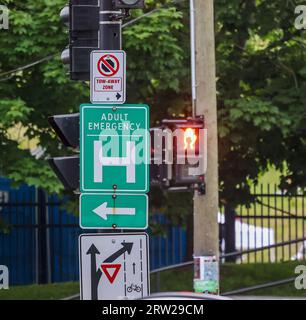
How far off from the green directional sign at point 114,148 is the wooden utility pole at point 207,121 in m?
→ 5.37

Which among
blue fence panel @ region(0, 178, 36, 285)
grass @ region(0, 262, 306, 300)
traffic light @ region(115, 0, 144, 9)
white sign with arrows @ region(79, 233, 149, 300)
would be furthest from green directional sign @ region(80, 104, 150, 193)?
blue fence panel @ region(0, 178, 36, 285)

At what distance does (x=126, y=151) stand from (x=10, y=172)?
28.6 feet

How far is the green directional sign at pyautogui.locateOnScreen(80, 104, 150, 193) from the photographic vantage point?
8.06 m

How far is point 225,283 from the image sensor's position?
19.3 m

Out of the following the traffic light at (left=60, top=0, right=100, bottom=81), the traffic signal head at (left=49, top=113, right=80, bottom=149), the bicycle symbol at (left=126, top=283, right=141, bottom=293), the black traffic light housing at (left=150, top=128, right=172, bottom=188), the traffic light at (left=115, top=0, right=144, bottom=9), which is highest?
the traffic light at (left=115, top=0, right=144, bottom=9)

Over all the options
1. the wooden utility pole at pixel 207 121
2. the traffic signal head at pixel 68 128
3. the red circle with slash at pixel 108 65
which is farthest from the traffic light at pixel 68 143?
→ the wooden utility pole at pixel 207 121

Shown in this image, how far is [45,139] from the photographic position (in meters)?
17.0

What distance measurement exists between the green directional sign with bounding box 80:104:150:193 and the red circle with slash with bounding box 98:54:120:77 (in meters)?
0.55

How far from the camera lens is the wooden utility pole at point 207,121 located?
531 inches

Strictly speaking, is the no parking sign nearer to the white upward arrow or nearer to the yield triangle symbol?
the white upward arrow

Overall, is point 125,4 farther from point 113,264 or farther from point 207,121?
point 207,121

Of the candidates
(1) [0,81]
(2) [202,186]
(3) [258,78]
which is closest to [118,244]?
(2) [202,186]

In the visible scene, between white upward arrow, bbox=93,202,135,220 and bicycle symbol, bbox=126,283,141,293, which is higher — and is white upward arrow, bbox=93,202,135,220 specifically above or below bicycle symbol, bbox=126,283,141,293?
above

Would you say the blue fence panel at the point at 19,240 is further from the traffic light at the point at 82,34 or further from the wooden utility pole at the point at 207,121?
the traffic light at the point at 82,34
